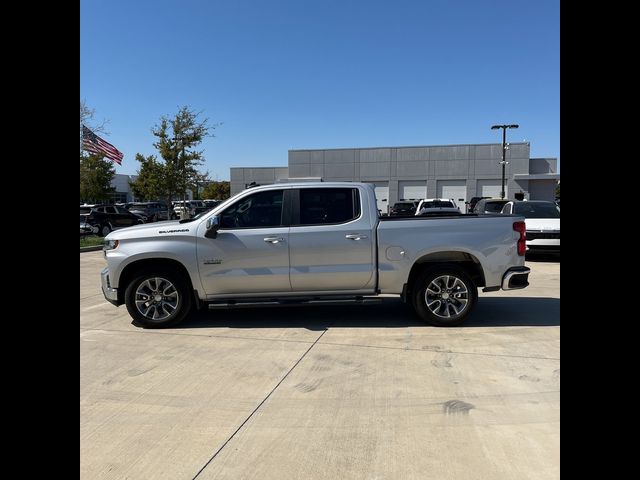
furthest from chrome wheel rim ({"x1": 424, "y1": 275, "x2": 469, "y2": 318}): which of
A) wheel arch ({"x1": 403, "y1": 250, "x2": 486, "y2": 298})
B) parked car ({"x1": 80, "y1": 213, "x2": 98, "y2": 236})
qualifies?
parked car ({"x1": 80, "y1": 213, "x2": 98, "y2": 236})

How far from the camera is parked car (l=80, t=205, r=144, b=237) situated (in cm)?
2638

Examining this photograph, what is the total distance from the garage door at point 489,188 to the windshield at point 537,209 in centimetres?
3505

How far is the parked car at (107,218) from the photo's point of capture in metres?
26.4

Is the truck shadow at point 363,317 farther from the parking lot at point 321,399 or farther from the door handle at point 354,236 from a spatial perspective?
the door handle at point 354,236

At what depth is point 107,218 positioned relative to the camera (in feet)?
87.6

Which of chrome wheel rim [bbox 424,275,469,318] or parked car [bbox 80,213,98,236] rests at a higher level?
parked car [bbox 80,213,98,236]

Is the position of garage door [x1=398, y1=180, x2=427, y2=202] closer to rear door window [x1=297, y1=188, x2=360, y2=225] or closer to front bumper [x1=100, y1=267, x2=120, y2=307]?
rear door window [x1=297, y1=188, x2=360, y2=225]

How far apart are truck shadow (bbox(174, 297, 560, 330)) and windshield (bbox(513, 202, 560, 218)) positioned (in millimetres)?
6813

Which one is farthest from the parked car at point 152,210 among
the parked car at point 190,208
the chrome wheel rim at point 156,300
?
the chrome wheel rim at point 156,300

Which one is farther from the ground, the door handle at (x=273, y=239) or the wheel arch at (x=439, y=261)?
the door handle at (x=273, y=239)

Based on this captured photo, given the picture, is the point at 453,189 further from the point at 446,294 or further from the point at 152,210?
the point at 446,294

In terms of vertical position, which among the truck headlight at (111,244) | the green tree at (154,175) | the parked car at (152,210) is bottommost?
the truck headlight at (111,244)
